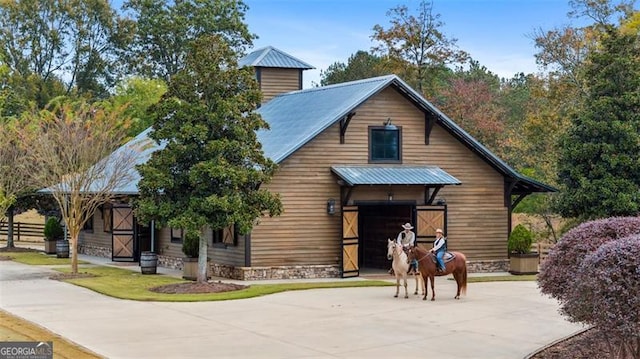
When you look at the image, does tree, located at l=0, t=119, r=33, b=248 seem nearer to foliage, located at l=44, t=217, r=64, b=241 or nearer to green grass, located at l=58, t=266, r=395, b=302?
foliage, located at l=44, t=217, r=64, b=241

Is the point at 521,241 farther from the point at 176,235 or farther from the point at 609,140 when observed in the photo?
the point at 176,235

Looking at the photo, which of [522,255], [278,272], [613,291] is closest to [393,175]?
[278,272]

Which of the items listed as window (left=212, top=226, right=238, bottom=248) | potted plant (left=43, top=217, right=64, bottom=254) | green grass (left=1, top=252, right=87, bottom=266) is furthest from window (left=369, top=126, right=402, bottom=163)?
potted plant (left=43, top=217, right=64, bottom=254)

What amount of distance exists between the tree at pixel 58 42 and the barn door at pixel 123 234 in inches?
1342

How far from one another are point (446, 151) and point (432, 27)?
22363 mm

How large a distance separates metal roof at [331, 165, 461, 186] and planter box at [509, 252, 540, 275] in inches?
129

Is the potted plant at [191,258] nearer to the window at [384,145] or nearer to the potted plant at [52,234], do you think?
the window at [384,145]

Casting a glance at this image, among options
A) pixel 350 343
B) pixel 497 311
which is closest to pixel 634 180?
pixel 497 311

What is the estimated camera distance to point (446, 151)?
28297 mm

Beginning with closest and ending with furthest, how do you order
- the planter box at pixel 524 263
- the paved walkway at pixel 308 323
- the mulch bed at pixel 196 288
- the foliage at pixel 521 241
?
the paved walkway at pixel 308 323
the mulch bed at pixel 196 288
the planter box at pixel 524 263
the foliage at pixel 521 241

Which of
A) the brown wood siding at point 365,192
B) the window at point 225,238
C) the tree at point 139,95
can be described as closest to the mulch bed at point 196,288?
the brown wood siding at point 365,192

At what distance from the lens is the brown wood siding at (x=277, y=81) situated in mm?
33938

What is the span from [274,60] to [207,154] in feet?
40.5

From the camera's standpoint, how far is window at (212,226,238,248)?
2572 cm
